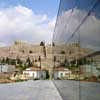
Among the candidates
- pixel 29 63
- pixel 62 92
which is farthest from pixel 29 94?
pixel 29 63

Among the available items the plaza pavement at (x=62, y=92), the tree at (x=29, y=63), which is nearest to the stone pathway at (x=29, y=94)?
the plaza pavement at (x=62, y=92)

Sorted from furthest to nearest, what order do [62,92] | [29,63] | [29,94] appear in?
[29,63]
[29,94]
[62,92]

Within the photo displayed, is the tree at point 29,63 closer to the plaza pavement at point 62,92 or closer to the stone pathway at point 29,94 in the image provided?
the stone pathway at point 29,94

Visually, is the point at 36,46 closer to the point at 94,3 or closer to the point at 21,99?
the point at 21,99

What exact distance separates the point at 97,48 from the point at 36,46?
46.1m

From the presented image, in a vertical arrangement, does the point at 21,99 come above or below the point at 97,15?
below

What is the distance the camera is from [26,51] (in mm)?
44875

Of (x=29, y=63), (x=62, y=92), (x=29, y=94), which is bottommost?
(x=29, y=94)

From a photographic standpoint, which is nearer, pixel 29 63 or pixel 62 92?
pixel 62 92

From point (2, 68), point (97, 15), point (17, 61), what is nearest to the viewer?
point (97, 15)

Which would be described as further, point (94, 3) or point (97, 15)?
point (94, 3)

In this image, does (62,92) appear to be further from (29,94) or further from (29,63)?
(29,63)

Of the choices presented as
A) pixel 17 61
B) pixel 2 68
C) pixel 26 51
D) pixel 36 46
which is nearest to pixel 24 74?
pixel 2 68

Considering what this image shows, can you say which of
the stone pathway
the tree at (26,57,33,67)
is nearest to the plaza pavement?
the stone pathway
